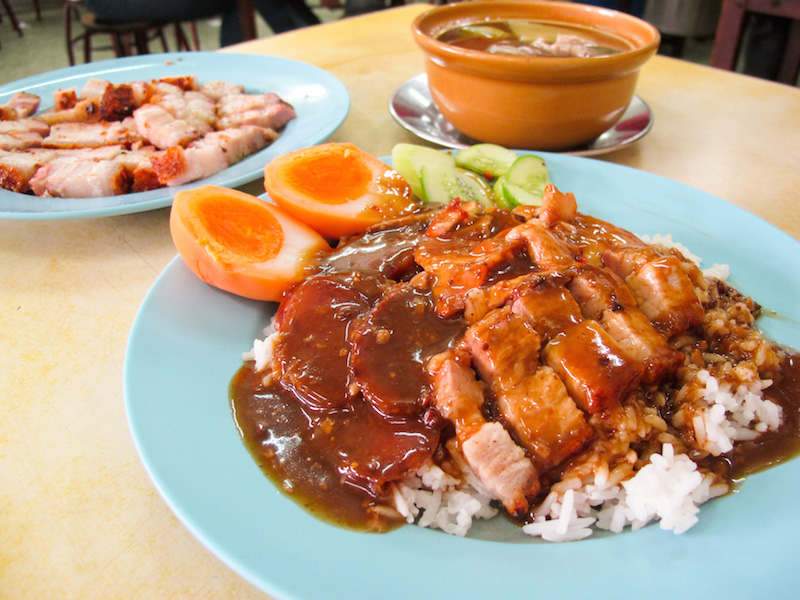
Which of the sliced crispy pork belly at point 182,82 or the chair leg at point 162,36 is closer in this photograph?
the sliced crispy pork belly at point 182,82

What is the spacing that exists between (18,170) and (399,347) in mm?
2230

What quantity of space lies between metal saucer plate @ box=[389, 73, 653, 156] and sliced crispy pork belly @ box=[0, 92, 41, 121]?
2.25 metres

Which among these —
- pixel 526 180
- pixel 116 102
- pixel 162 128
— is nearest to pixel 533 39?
pixel 526 180

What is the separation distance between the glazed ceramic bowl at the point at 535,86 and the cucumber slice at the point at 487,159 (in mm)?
206

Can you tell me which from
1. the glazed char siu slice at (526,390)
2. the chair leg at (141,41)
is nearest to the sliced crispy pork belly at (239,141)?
the glazed char siu slice at (526,390)

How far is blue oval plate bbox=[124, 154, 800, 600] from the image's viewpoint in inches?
48.3

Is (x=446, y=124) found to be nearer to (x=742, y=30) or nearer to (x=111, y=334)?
(x=111, y=334)

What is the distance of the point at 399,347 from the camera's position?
1739 millimetres

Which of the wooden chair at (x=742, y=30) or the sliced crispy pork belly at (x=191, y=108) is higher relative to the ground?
the wooden chair at (x=742, y=30)

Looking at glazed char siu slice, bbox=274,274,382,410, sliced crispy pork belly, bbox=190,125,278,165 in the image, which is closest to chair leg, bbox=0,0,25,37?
sliced crispy pork belly, bbox=190,125,278,165

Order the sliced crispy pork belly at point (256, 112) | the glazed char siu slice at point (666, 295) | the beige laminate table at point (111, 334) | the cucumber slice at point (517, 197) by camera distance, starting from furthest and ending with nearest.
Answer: the sliced crispy pork belly at point (256, 112) → the cucumber slice at point (517, 197) → the glazed char siu slice at point (666, 295) → the beige laminate table at point (111, 334)

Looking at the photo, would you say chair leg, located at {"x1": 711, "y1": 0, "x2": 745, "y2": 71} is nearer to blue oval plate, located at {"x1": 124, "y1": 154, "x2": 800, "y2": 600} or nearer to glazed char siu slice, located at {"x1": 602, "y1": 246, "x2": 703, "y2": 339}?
glazed char siu slice, located at {"x1": 602, "y1": 246, "x2": 703, "y2": 339}

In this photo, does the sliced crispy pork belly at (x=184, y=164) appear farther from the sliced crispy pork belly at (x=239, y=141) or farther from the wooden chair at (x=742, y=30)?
the wooden chair at (x=742, y=30)

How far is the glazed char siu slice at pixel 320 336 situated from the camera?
5.63ft
